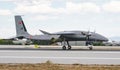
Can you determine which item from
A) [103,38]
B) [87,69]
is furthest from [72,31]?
[87,69]

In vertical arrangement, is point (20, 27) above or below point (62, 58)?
above

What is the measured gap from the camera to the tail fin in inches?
2461

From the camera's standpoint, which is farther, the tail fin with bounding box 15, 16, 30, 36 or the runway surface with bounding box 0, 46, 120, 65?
the tail fin with bounding box 15, 16, 30, 36

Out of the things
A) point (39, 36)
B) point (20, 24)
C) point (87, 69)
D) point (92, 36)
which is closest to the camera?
point (87, 69)

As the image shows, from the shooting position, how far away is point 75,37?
48750 mm

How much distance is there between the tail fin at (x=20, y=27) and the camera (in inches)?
2461

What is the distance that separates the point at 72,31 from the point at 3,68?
3521 cm

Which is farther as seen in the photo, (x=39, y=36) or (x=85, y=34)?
(x=39, y=36)

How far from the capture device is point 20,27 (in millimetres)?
63969

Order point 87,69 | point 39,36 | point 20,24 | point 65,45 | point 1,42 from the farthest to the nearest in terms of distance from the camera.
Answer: point 1,42 → point 20,24 → point 39,36 → point 65,45 → point 87,69

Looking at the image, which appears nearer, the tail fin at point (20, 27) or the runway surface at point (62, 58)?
the runway surface at point (62, 58)

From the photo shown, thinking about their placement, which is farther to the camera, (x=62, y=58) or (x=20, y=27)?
(x=20, y=27)

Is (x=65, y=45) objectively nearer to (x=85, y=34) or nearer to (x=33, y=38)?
(x=85, y=34)

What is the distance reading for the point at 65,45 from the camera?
46.1m
